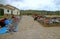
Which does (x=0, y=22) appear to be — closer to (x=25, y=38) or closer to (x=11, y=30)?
(x=11, y=30)

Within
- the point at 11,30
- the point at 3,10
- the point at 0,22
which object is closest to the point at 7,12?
→ the point at 3,10

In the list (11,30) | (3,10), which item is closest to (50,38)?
(11,30)

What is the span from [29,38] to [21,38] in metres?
0.50

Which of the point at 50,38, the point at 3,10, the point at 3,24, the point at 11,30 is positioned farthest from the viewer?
the point at 3,10

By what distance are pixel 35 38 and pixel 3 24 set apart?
22.4 ft

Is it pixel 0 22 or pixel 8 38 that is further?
pixel 0 22

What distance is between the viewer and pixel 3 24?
49.7 ft

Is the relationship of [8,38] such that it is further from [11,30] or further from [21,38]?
[11,30]

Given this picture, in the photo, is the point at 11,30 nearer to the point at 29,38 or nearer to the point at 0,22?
the point at 29,38

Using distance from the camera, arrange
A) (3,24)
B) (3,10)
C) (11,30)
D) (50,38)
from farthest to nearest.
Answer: (3,10) < (3,24) < (11,30) < (50,38)

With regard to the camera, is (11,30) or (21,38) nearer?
(21,38)

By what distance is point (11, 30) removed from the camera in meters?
11.8

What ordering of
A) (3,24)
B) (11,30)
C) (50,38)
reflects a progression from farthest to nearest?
(3,24), (11,30), (50,38)

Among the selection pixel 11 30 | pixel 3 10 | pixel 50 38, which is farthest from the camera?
pixel 3 10
